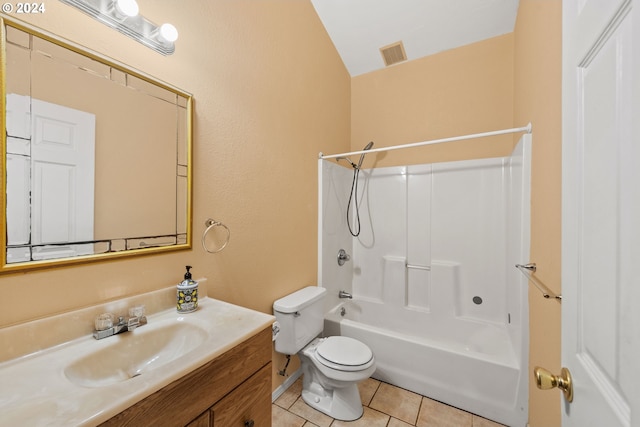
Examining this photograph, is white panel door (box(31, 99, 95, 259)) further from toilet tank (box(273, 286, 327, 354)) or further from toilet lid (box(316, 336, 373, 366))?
toilet lid (box(316, 336, 373, 366))

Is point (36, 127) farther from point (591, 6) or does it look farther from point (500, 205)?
point (500, 205)

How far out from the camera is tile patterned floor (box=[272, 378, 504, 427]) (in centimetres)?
158

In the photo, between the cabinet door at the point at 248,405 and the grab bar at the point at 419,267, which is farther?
the grab bar at the point at 419,267

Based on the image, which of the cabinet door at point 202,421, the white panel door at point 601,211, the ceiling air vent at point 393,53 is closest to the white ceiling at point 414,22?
the ceiling air vent at point 393,53

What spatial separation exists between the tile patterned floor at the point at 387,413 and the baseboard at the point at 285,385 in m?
0.03

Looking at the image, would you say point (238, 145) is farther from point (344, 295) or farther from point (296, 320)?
point (344, 295)

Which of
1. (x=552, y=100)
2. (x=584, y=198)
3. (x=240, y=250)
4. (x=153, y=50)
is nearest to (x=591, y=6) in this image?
(x=584, y=198)

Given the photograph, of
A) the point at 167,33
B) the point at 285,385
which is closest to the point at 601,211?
the point at 167,33

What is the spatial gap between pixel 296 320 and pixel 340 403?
603 millimetres

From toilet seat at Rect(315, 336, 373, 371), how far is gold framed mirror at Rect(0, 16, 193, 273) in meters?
1.09

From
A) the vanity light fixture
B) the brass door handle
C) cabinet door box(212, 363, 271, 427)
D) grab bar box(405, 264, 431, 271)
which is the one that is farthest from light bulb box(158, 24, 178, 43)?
grab bar box(405, 264, 431, 271)

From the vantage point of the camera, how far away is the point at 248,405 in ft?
3.06

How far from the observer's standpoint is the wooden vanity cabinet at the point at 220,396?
2.10 feet

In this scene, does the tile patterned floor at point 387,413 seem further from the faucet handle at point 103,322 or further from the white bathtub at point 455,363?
the faucet handle at point 103,322
